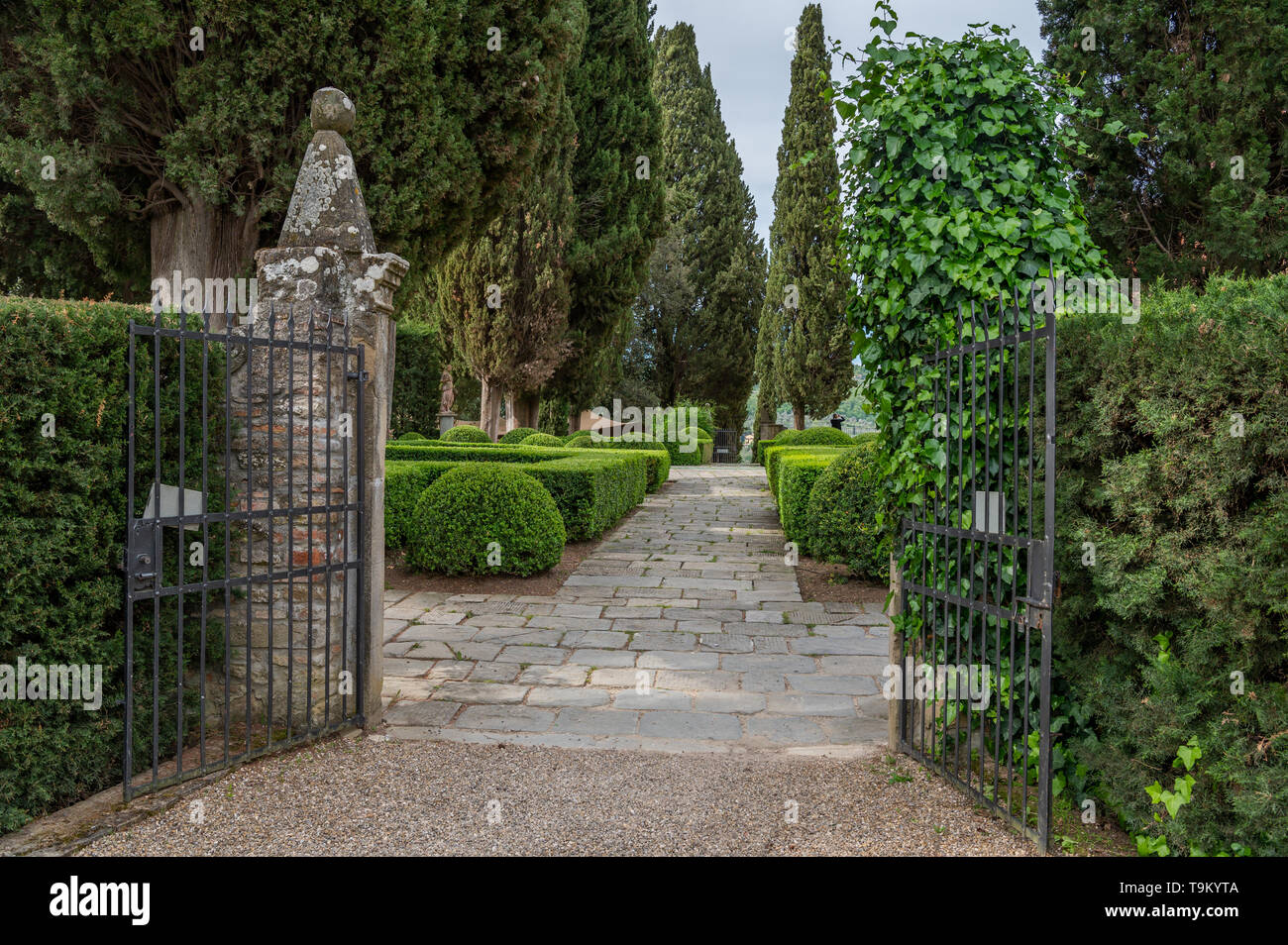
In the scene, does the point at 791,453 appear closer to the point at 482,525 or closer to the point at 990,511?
the point at 482,525

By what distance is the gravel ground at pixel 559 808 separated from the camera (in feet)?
9.44

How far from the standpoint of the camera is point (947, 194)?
3551 millimetres

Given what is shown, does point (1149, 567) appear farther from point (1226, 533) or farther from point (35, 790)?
point (35, 790)

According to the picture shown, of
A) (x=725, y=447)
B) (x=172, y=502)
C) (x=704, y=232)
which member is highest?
(x=704, y=232)

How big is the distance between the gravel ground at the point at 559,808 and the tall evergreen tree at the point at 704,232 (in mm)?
25123

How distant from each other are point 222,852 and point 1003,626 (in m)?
3.25

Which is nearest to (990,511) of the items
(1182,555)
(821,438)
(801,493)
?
(1182,555)

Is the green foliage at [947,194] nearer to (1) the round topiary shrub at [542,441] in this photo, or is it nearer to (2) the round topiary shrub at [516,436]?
(1) the round topiary shrub at [542,441]

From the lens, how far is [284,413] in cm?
394

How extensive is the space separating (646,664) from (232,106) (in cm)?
625

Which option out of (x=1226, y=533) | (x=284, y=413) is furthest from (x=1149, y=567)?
(x=284, y=413)

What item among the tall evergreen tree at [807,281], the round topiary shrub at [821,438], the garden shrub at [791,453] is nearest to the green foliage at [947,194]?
the garden shrub at [791,453]

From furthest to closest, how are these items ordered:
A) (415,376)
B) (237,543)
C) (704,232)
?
1. (704,232)
2. (415,376)
3. (237,543)

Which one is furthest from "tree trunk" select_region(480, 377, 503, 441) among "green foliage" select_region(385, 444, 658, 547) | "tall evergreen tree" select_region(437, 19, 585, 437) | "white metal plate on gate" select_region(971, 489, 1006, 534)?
"white metal plate on gate" select_region(971, 489, 1006, 534)
